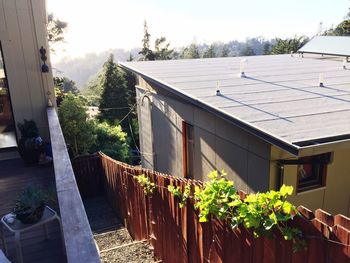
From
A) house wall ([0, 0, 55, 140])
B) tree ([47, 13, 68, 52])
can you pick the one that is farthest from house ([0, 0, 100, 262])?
tree ([47, 13, 68, 52])

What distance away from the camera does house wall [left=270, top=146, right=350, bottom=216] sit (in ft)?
16.3

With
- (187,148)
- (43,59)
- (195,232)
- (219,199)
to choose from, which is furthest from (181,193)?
(43,59)

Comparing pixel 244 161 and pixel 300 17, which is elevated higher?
pixel 300 17

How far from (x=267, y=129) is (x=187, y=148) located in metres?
3.80

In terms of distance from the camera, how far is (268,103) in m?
5.25

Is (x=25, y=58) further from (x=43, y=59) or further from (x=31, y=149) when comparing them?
(x=31, y=149)

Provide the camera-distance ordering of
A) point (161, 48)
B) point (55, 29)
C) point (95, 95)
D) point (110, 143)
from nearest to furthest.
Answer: point (110, 143), point (55, 29), point (95, 95), point (161, 48)

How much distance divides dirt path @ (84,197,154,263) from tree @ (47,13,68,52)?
2797cm

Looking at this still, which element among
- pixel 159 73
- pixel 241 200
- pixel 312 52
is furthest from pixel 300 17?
pixel 241 200

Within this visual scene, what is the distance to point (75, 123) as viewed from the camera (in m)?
9.05

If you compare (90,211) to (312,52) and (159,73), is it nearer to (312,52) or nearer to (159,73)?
(159,73)

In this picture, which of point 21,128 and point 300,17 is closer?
point 21,128

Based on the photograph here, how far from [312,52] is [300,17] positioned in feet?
232

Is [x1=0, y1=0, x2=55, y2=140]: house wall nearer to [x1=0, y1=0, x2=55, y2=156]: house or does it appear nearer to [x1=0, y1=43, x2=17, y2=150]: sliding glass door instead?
[x1=0, y1=0, x2=55, y2=156]: house
